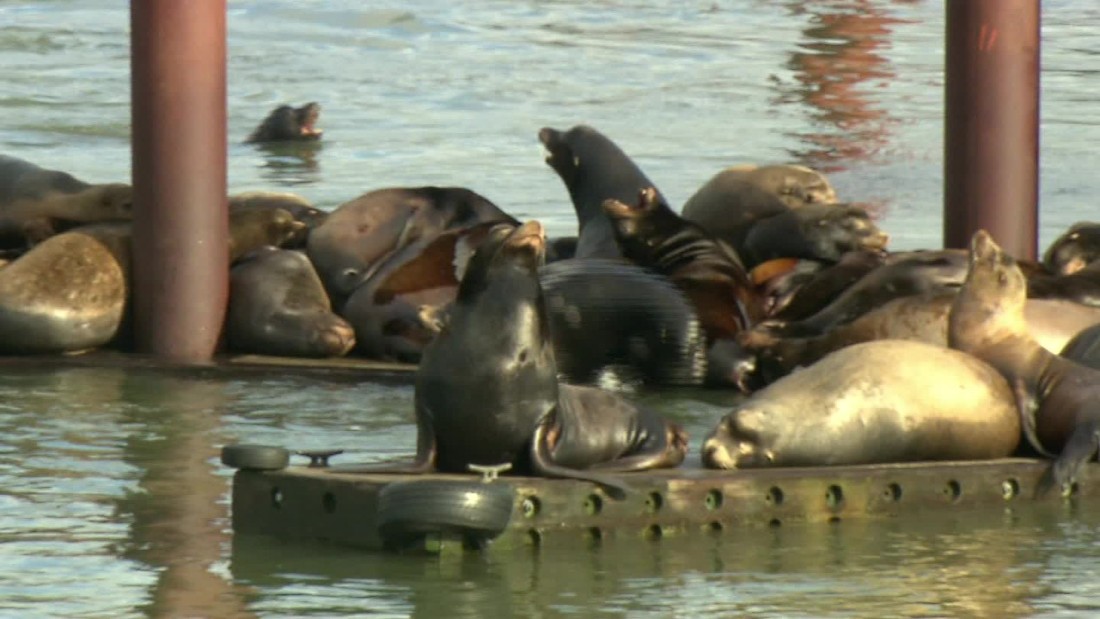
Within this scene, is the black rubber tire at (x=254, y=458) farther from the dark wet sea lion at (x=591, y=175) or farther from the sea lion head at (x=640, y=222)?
the dark wet sea lion at (x=591, y=175)

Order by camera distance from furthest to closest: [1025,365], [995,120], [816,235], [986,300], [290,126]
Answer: [290,126] < [816,235] < [995,120] < [986,300] < [1025,365]

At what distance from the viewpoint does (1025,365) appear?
7.13m

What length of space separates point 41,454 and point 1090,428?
279 centimetres

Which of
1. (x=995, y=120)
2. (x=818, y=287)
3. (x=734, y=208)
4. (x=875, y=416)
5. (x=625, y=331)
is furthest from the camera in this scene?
(x=734, y=208)

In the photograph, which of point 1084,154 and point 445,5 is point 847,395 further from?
point 445,5

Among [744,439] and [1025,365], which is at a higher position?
[1025,365]

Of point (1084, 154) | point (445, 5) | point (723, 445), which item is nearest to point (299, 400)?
point (723, 445)

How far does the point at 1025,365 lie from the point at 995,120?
2649mm

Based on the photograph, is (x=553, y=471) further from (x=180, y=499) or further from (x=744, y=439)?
(x=180, y=499)

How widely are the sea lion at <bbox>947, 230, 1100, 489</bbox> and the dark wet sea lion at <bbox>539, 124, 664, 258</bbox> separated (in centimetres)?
282

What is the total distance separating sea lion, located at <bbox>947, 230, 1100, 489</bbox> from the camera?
6863mm

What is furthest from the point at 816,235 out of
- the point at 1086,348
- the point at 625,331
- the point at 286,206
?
the point at 1086,348

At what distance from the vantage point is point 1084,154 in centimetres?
1591

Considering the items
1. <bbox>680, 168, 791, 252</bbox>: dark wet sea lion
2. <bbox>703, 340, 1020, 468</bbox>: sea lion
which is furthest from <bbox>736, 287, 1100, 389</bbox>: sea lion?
<bbox>680, 168, 791, 252</bbox>: dark wet sea lion
